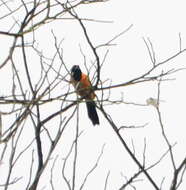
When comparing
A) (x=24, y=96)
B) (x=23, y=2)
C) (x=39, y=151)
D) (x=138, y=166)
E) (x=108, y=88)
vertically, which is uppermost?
(x=23, y=2)

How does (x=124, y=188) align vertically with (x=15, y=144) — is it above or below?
below

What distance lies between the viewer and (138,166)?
3006 mm

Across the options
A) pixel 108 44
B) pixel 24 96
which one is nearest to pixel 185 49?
pixel 108 44

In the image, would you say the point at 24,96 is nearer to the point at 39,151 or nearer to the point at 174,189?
the point at 39,151

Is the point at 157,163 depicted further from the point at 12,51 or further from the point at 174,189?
the point at 12,51

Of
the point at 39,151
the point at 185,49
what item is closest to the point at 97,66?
the point at 185,49

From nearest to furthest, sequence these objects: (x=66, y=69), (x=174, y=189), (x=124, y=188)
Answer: (x=174, y=189), (x=124, y=188), (x=66, y=69)

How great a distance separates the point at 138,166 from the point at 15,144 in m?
0.60

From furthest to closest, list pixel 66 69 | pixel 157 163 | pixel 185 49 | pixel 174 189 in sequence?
pixel 66 69 < pixel 185 49 < pixel 157 163 < pixel 174 189

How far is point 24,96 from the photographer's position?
336 cm


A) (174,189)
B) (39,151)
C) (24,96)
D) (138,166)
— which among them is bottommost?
(174,189)

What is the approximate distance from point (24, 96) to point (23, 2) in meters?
0.57

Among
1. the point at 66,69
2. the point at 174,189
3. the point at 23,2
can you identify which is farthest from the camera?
the point at 66,69

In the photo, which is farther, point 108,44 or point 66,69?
point 66,69
